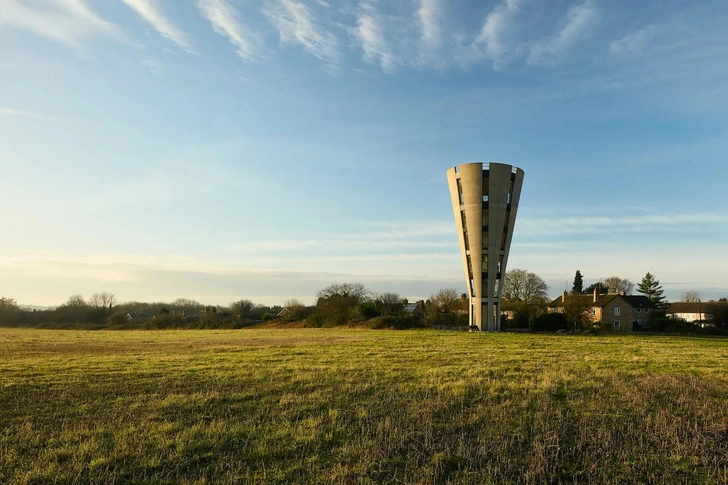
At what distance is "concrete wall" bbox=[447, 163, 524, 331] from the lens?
49.9 m

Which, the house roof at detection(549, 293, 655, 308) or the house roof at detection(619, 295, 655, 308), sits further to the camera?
the house roof at detection(619, 295, 655, 308)

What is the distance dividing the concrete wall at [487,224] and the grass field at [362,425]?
1275 inches

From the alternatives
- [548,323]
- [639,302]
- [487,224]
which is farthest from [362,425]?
[639,302]

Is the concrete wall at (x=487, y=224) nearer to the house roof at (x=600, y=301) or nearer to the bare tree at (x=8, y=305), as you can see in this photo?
the house roof at (x=600, y=301)

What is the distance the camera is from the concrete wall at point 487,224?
49938 millimetres

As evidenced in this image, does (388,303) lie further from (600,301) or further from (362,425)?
(362,425)

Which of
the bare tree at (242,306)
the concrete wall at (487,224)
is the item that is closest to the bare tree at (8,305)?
the bare tree at (242,306)

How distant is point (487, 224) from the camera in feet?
165

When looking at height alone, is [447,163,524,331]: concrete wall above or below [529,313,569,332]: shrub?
above

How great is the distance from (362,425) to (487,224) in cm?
4262

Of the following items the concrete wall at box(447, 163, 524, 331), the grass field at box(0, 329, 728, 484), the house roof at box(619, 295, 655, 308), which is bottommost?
the grass field at box(0, 329, 728, 484)

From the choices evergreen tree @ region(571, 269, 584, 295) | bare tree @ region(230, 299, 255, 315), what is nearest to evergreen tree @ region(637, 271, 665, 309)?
evergreen tree @ region(571, 269, 584, 295)

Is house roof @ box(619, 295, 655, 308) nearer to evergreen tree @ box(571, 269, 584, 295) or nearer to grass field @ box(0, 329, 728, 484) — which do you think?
evergreen tree @ box(571, 269, 584, 295)

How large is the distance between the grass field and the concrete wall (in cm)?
3238
